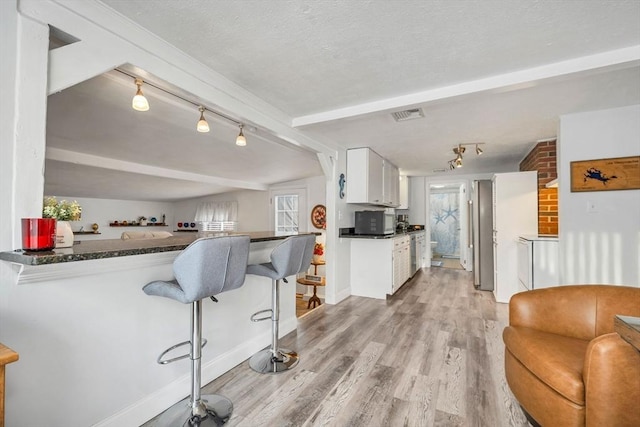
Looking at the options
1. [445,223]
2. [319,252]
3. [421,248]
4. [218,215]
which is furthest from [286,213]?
[445,223]

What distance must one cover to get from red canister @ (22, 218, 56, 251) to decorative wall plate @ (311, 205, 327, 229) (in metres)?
4.43

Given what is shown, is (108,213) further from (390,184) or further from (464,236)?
(464,236)

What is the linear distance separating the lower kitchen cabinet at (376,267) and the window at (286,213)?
188 centimetres

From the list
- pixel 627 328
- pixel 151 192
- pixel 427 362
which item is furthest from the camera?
pixel 151 192

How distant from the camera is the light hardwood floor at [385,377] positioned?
1638mm

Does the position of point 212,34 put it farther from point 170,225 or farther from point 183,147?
point 170,225

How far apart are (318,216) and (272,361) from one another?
3515 mm

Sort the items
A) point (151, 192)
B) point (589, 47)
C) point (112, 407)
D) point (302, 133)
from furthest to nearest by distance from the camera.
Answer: point (151, 192)
point (302, 133)
point (589, 47)
point (112, 407)

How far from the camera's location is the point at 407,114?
2.76 metres

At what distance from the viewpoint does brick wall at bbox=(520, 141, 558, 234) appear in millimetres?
3695

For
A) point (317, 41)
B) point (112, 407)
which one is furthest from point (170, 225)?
point (317, 41)

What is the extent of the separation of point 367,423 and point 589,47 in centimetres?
254

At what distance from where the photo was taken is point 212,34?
5.23ft

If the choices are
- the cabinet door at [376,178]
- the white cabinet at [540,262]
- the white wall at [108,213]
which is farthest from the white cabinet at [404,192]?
the white wall at [108,213]
